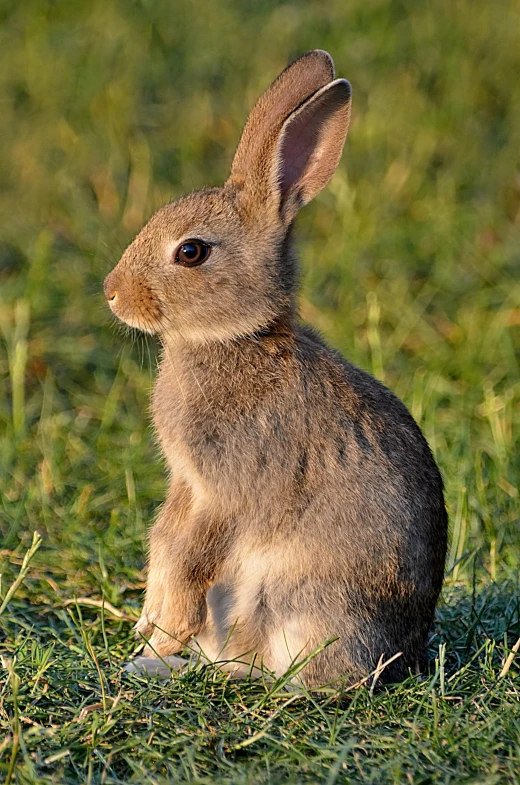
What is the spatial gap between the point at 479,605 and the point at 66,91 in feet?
17.1

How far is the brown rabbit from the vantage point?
371 centimetres

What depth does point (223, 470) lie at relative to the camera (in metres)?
3.73

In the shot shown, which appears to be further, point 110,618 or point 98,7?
point 98,7

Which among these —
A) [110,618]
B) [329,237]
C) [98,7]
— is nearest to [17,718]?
[110,618]

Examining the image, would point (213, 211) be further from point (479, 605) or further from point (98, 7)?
point (98, 7)

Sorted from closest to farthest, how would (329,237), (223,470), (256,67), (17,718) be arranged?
(17,718)
(223,470)
(329,237)
(256,67)

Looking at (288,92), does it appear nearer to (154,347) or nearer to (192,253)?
(192,253)

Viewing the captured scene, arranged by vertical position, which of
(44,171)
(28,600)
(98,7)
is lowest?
(28,600)

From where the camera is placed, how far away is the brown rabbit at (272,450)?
3.71 metres

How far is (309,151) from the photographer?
4066 millimetres

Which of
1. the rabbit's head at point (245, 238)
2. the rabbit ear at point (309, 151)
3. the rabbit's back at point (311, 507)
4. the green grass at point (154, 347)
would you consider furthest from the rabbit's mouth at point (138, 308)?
the green grass at point (154, 347)

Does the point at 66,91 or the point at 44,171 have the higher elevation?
the point at 66,91

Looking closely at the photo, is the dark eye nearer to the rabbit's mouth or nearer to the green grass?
the rabbit's mouth

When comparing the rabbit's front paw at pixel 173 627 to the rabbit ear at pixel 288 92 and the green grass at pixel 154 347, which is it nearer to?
the green grass at pixel 154 347
